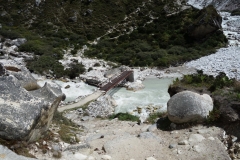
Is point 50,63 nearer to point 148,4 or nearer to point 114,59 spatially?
point 114,59

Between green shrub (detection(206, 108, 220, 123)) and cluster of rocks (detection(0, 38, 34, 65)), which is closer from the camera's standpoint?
green shrub (detection(206, 108, 220, 123))

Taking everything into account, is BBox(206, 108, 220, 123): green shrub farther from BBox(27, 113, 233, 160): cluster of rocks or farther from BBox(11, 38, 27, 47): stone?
BBox(11, 38, 27, 47): stone

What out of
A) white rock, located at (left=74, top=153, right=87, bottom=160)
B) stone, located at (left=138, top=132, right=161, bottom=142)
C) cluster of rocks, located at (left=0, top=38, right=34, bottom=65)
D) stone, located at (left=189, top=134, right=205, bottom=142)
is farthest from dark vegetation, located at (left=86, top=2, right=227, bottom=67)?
white rock, located at (left=74, top=153, right=87, bottom=160)

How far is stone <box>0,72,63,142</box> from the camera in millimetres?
7859

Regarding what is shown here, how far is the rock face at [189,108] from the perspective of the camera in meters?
12.4

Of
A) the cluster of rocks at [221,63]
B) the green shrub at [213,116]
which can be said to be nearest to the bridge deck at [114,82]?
the cluster of rocks at [221,63]

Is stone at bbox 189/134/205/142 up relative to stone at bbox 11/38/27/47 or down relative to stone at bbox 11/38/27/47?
up

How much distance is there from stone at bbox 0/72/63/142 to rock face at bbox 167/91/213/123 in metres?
5.64

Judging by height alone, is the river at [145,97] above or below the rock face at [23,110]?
below

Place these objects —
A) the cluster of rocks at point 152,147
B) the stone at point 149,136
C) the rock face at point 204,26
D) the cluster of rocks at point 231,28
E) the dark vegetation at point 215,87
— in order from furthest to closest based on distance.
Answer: the rock face at point 204,26
the cluster of rocks at point 231,28
the dark vegetation at point 215,87
the stone at point 149,136
the cluster of rocks at point 152,147

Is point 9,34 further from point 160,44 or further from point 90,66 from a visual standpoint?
point 160,44

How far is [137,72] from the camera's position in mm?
34469

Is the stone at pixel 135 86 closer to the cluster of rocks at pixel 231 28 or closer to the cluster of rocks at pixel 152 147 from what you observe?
the cluster of rocks at pixel 152 147

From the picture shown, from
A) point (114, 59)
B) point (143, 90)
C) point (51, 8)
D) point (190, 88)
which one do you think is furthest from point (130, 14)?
point (190, 88)
